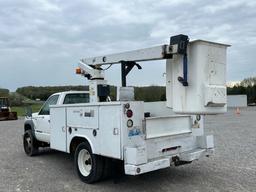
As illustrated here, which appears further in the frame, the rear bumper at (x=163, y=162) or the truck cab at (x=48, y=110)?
the truck cab at (x=48, y=110)

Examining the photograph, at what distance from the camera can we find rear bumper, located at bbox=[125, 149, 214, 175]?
590 cm

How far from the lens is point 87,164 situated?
7.47m

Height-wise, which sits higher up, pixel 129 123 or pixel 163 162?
pixel 129 123

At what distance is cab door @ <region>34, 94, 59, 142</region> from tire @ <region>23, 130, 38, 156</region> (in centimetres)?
43

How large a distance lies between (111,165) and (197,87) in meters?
2.29

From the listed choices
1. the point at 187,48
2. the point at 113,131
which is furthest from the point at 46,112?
the point at 187,48

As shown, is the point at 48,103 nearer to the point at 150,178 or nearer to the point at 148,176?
the point at 148,176

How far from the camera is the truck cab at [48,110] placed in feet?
30.8

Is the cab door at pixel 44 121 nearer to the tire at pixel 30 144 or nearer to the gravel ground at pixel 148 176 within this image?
the tire at pixel 30 144

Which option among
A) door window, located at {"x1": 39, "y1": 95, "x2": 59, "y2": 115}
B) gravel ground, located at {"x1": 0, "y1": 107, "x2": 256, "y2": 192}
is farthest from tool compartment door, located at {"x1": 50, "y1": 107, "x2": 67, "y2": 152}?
door window, located at {"x1": 39, "y1": 95, "x2": 59, "y2": 115}

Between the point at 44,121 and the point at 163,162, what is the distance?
4.50m

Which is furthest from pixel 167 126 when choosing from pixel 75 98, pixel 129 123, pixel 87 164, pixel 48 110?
pixel 48 110

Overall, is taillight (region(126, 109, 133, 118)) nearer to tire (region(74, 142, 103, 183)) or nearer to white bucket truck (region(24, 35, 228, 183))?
white bucket truck (region(24, 35, 228, 183))

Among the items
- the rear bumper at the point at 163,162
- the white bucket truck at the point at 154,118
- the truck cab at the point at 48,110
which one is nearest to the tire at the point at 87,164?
the white bucket truck at the point at 154,118
